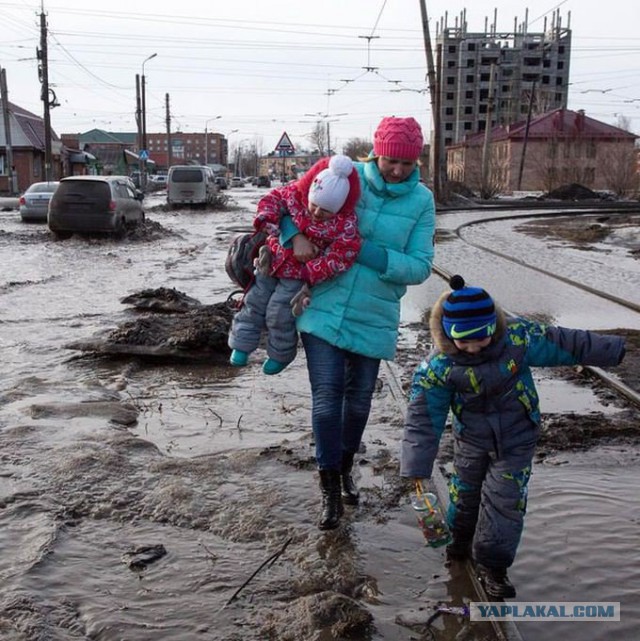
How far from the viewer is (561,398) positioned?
5.96 meters

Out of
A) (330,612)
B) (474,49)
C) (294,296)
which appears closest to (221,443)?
(294,296)

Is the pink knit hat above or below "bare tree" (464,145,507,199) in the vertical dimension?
above

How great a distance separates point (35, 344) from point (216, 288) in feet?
14.8

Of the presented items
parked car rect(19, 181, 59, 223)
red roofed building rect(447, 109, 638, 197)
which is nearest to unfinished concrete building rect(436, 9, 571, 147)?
red roofed building rect(447, 109, 638, 197)

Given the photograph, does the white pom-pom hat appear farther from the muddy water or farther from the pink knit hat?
the muddy water

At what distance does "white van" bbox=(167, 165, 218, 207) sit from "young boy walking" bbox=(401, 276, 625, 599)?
3483 cm

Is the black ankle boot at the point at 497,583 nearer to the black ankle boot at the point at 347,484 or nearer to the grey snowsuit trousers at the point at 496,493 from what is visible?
the grey snowsuit trousers at the point at 496,493

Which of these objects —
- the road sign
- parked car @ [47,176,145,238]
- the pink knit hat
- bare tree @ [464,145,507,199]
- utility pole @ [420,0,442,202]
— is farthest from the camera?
bare tree @ [464,145,507,199]

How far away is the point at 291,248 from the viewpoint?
3.54 m

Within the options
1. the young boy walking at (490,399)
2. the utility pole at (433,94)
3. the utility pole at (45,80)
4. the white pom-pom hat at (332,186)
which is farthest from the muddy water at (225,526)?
the utility pole at (45,80)

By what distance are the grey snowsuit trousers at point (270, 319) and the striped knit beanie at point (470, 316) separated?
32.8 inches

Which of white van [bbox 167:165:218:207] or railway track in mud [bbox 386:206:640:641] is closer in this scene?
railway track in mud [bbox 386:206:640:641]

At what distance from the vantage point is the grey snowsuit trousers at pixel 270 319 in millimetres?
3598

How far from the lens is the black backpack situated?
3.62 m
